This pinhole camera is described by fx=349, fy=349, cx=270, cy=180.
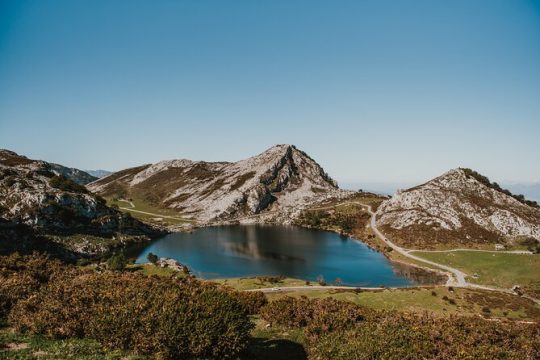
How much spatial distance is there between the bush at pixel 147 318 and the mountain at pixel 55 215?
93.3 m

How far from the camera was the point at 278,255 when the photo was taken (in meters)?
115

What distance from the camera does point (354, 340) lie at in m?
18.3

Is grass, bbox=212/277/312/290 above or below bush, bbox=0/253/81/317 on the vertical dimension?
below

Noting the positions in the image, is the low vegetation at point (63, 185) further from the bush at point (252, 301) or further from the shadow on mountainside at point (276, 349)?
the shadow on mountainside at point (276, 349)

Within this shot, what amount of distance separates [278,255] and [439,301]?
59.8 metres

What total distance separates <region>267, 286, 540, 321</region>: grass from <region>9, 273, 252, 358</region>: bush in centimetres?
3539

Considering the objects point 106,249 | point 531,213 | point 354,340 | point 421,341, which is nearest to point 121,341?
point 354,340

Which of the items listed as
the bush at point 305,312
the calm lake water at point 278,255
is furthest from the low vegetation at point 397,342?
the calm lake water at point 278,255

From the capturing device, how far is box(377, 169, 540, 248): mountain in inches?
4875

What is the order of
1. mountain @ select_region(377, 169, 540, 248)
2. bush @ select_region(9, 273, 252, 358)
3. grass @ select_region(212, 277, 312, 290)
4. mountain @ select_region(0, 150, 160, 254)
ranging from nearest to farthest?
bush @ select_region(9, 273, 252, 358) < grass @ select_region(212, 277, 312, 290) < mountain @ select_region(0, 150, 160, 254) < mountain @ select_region(377, 169, 540, 248)

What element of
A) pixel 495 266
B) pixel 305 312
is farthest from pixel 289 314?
pixel 495 266

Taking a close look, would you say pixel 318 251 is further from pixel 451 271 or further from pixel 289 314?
pixel 289 314

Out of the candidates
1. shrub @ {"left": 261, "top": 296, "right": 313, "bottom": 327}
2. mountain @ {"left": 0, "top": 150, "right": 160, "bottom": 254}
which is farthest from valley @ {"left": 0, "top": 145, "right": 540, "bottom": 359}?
mountain @ {"left": 0, "top": 150, "right": 160, "bottom": 254}

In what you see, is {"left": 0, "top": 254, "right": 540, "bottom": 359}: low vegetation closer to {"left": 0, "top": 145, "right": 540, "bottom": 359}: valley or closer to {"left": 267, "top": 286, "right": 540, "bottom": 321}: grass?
{"left": 0, "top": 145, "right": 540, "bottom": 359}: valley
